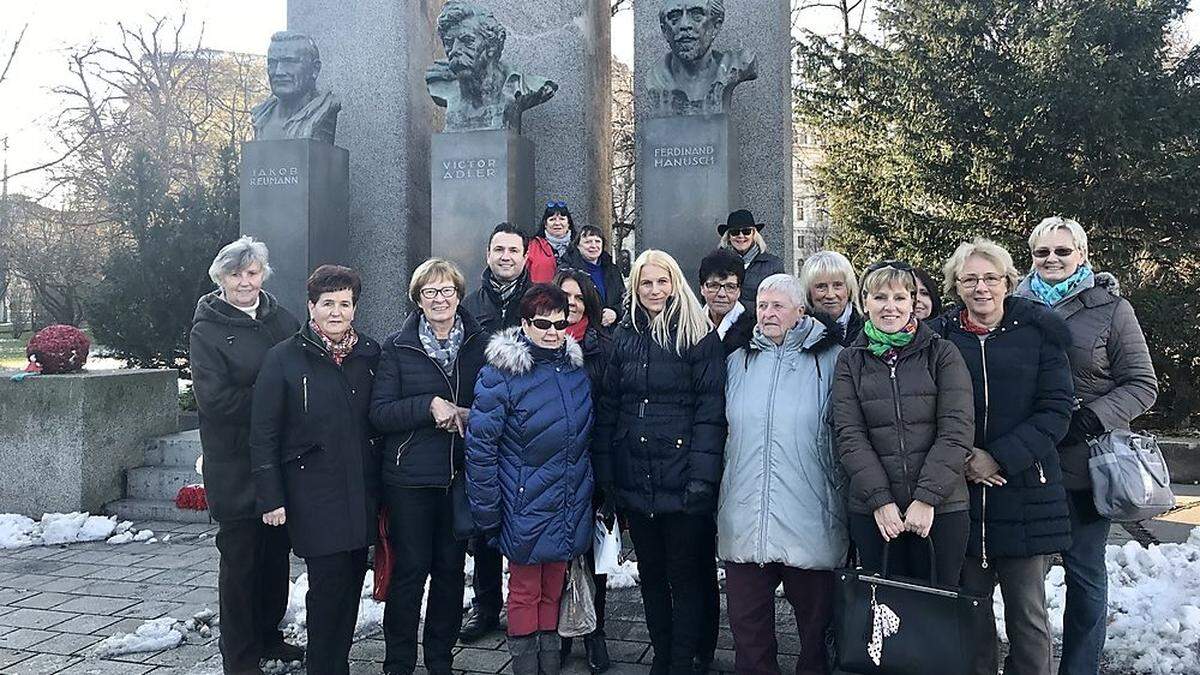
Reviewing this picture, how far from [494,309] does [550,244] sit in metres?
1.19

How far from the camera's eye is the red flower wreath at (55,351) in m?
7.99

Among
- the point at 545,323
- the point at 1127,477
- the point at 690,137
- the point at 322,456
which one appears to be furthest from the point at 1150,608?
the point at 690,137

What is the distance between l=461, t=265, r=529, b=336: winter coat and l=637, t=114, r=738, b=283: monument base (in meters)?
2.59

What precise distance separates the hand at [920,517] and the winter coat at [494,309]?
2.31 metres

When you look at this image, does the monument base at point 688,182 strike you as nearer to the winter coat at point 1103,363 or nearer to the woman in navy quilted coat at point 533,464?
the woman in navy quilted coat at point 533,464

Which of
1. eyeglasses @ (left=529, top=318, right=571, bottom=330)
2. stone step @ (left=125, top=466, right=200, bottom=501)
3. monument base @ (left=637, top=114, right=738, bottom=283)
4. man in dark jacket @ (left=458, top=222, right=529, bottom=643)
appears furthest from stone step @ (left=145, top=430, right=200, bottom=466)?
eyeglasses @ (left=529, top=318, right=571, bottom=330)

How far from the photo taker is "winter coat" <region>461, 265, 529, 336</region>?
4953 mm

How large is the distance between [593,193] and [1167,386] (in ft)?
24.5

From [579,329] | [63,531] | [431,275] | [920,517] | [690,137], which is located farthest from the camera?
[690,137]

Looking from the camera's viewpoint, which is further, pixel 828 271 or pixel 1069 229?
pixel 828 271

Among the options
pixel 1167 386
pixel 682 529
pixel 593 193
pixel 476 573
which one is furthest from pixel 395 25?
pixel 1167 386

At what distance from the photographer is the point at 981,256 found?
11.5 ft

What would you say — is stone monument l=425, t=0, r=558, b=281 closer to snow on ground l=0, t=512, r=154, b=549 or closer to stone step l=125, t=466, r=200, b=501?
stone step l=125, t=466, r=200, b=501

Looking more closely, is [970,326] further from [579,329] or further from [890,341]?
[579,329]
